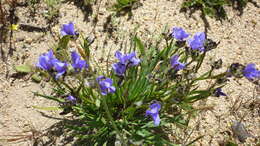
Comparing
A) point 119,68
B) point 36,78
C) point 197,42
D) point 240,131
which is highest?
point 197,42

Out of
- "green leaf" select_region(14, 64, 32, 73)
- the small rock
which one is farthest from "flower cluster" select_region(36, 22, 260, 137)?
"green leaf" select_region(14, 64, 32, 73)

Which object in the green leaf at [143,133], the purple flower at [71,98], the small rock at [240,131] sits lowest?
the small rock at [240,131]

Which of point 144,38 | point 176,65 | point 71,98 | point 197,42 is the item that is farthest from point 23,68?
point 197,42

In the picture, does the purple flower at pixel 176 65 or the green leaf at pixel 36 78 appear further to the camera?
the green leaf at pixel 36 78

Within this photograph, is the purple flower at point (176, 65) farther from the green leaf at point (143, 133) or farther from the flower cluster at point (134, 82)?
the green leaf at point (143, 133)

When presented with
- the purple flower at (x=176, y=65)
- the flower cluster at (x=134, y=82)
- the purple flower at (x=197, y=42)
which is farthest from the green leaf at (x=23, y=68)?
the purple flower at (x=197, y=42)

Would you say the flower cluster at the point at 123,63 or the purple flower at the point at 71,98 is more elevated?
the flower cluster at the point at 123,63

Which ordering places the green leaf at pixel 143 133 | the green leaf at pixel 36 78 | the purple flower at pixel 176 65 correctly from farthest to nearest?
the green leaf at pixel 36 78
the green leaf at pixel 143 133
the purple flower at pixel 176 65

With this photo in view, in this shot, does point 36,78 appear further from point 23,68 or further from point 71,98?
Result: point 71,98

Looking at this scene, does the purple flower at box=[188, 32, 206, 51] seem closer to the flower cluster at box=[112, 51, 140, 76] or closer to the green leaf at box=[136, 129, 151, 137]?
the flower cluster at box=[112, 51, 140, 76]
